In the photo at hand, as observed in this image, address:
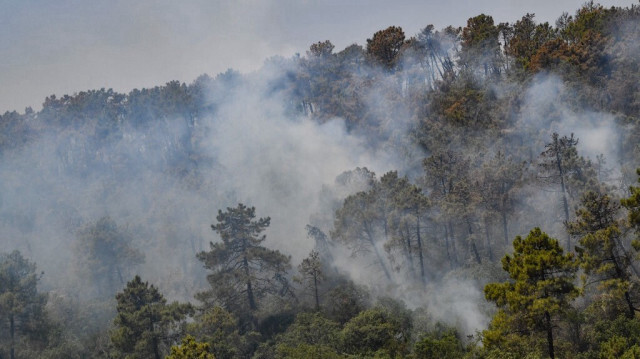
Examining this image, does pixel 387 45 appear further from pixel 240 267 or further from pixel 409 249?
pixel 240 267

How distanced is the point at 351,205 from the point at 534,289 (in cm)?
3113

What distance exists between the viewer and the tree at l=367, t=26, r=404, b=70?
86.8 m

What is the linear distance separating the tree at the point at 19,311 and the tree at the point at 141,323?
42.4 ft

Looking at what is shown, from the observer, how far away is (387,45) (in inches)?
3442

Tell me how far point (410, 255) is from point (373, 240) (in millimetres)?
5725

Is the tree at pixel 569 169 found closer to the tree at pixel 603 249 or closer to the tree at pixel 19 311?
the tree at pixel 603 249

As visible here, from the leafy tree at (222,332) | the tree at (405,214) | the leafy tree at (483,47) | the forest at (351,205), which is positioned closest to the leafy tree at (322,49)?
the forest at (351,205)

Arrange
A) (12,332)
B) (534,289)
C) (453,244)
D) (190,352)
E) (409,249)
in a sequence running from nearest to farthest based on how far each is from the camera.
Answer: (534,289), (190,352), (12,332), (409,249), (453,244)

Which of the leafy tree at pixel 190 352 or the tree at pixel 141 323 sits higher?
the tree at pixel 141 323

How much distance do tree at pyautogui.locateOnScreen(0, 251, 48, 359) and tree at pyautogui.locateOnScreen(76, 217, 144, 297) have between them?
23.7 meters

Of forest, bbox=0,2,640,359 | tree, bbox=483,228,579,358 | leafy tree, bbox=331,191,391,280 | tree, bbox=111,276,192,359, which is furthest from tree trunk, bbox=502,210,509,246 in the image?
tree, bbox=111,276,192,359

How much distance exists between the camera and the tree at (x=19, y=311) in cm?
4231

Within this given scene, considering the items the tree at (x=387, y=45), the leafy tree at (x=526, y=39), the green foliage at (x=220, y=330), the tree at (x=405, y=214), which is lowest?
the green foliage at (x=220, y=330)

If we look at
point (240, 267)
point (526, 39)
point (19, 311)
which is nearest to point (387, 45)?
point (526, 39)
